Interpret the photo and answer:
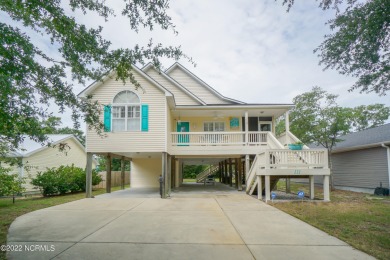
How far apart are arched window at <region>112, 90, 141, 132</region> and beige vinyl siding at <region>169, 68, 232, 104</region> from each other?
24.1ft

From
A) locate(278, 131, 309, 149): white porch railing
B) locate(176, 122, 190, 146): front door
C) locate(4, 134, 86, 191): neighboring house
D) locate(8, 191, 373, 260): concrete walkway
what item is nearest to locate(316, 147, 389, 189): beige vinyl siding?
locate(278, 131, 309, 149): white porch railing

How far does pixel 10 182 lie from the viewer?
10.9 metres

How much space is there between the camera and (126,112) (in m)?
12.5

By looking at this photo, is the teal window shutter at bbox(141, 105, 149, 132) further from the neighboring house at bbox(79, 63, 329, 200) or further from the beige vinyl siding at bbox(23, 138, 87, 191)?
the beige vinyl siding at bbox(23, 138, 87, 191)

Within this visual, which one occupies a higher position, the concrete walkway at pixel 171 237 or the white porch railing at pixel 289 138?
the white porch railing at pixel 289 138

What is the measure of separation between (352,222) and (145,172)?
51.5 feet

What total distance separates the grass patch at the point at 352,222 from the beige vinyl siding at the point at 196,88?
1051 centimetres

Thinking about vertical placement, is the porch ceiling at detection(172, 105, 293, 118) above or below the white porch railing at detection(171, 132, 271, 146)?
above

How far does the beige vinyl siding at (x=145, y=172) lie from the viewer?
20094mm

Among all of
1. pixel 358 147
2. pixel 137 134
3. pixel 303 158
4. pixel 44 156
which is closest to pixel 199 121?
pixel 137 134

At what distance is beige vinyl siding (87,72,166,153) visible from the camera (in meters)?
12.4

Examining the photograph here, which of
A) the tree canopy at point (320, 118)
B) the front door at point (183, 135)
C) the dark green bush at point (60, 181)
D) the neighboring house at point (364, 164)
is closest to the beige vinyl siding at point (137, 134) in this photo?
the front door at point (183, 135)

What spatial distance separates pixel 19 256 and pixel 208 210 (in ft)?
18.1

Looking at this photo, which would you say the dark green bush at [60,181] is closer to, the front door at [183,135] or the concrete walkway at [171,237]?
the front door at [183,135]
